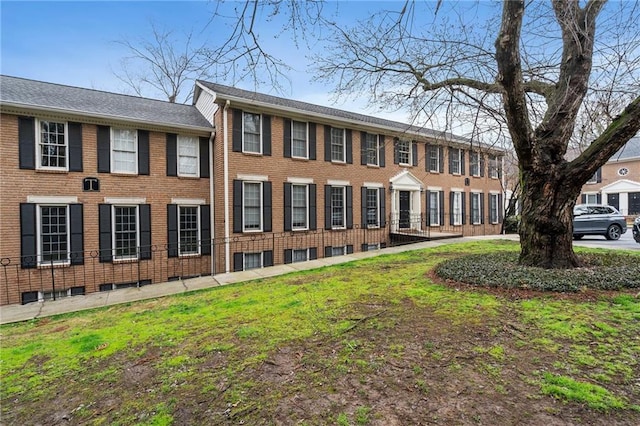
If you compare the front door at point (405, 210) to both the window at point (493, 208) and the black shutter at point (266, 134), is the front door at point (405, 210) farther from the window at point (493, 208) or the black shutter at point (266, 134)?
the black shutter at point (266, 134)

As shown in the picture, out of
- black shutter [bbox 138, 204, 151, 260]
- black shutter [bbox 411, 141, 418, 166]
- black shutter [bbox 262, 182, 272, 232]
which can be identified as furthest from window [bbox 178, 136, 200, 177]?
black shutter [bbox 411, 141, 418, 166]

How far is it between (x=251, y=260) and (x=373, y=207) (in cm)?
672

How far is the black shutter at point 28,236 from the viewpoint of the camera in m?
9.62

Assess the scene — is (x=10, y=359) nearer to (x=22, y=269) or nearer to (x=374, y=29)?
(x=22, y=269)

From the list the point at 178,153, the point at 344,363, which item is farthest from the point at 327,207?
the point at 344,363

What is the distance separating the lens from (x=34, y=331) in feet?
17.9

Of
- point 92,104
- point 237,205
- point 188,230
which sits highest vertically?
point 92,104

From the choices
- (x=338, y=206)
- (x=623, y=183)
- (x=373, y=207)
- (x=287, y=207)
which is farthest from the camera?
(x=623, y=183)

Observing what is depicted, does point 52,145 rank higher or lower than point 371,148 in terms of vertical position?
lower

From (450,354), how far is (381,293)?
7.98 feet

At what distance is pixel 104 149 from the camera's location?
35.7ft

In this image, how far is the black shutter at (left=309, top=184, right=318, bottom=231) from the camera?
44.9 ft

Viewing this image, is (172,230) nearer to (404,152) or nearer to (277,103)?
(277,103)

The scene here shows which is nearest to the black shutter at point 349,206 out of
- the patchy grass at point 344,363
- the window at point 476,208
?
the patchy grass at point 344,363
